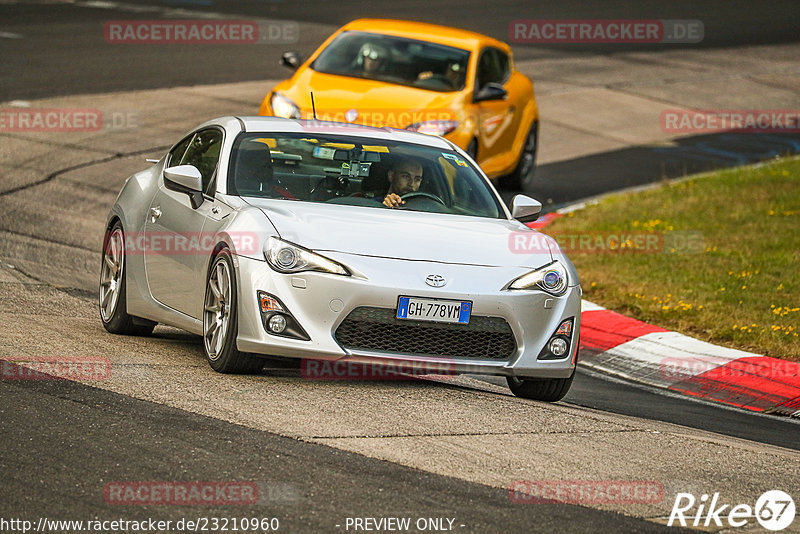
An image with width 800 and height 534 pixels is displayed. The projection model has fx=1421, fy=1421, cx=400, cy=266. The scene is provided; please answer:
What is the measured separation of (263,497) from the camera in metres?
5.62

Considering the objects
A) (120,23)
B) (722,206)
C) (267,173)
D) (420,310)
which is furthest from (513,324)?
(120,23)

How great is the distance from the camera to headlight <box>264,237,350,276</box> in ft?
25.0

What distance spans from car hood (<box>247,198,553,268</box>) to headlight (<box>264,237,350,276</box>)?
60 millimetres

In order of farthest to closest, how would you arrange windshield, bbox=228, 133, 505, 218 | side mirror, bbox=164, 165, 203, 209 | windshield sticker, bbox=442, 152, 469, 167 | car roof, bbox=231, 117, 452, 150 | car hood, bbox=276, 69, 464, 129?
car hood, bbox=276, 69, 464, 129, windshield sticker, bbox=442, 152, 469, 167, car roof, bbox=231, 117, 452, 150, windshield, bbox=228, 133, 505, 218, side mirror, bbox=164, 165, 203, 209

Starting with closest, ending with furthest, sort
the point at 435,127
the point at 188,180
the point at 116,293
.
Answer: the point at 188,180
the point at 116,293
the point at 435,127

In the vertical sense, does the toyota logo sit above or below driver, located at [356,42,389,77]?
above

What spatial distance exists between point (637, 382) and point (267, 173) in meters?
3.25

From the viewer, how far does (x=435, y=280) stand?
767 centimetres

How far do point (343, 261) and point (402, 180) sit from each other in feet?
4.79

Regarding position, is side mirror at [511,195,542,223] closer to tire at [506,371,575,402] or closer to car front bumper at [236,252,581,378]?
tire at [506,371,575,402]

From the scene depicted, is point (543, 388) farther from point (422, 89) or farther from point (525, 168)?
point (525, 168)

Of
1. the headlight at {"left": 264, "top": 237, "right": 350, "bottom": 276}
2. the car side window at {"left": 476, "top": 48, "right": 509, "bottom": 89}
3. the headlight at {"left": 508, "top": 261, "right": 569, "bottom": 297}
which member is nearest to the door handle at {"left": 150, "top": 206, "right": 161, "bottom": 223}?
the headlight at {"left": 264, "top": 237, "right": 350, "bottom": 276}

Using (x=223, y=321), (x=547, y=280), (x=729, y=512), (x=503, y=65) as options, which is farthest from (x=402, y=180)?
(x=503, y=65)

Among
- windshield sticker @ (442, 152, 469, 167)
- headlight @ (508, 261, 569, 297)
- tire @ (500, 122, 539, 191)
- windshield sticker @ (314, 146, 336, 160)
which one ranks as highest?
windshield sticker @ (314, 146, 336, 160)
